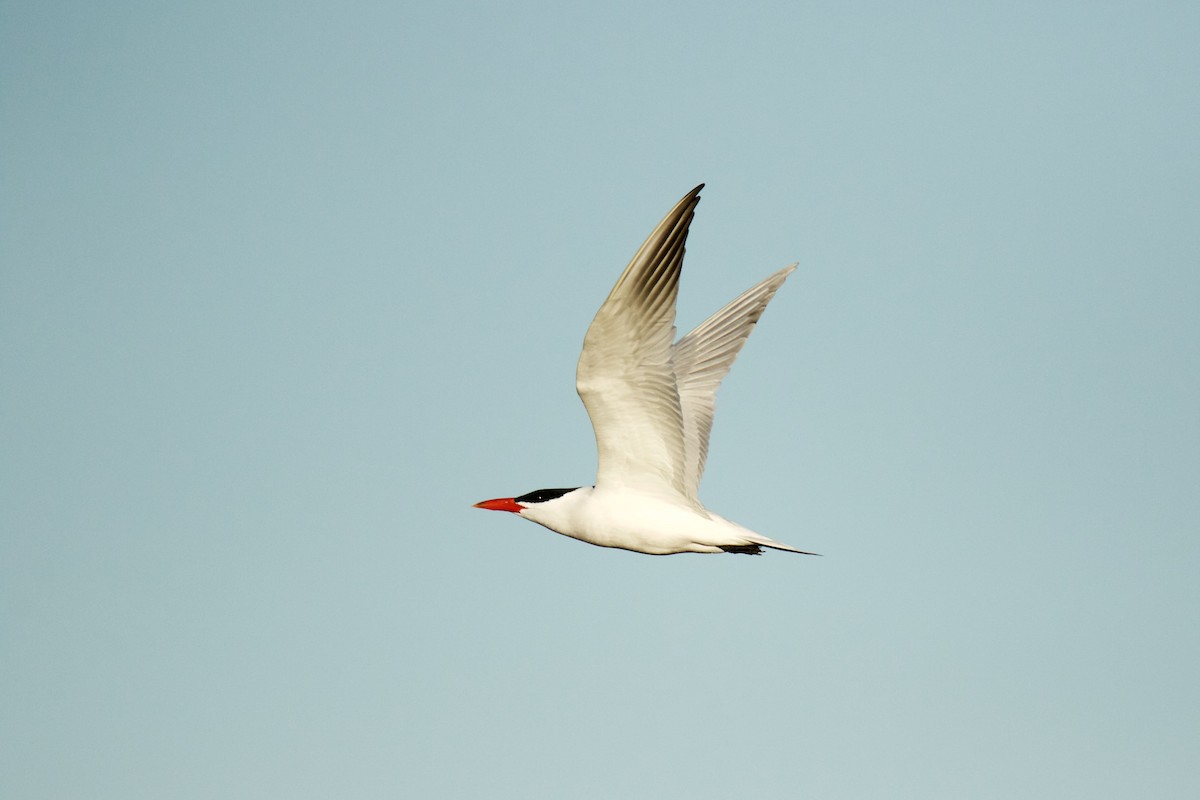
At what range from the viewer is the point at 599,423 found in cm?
1235

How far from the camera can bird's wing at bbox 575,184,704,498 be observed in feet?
35.3

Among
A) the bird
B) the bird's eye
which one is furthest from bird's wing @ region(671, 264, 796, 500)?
the bird's eye

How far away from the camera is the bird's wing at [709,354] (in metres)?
15.3

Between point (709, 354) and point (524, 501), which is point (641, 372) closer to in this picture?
point (524, 501)

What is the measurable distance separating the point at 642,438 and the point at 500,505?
2.49 m

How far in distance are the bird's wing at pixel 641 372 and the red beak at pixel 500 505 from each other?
143 centimetres

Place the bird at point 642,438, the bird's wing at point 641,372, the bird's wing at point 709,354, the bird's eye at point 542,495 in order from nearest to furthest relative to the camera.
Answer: the bird's wing at point 641,372 < the bird at point 642,438 < the bird's eye at point 542,495 < the bird's wing at point 709,354

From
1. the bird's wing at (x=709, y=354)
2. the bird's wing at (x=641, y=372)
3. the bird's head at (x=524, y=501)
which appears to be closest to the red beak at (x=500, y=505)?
the bird's head at (x=524, y=501)

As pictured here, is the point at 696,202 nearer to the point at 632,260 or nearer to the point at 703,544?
the point at 632,260

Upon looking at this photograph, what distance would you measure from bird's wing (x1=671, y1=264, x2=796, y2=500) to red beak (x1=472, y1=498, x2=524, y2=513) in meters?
Result: 2.52

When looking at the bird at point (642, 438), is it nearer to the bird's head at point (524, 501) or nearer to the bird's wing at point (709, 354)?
the bird's head at point (524, 501)

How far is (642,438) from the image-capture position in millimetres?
12484

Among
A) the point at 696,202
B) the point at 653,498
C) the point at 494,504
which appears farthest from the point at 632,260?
the point at 494,504

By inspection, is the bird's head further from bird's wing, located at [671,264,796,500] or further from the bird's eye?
bird's wing, located at [671,264,796,500]
